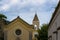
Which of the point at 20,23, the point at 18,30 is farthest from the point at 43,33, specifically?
the point at 18,30

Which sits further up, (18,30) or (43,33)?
(18,30)

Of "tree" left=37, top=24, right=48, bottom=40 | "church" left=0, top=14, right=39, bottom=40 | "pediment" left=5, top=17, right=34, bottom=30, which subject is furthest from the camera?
"church" left=0, top=14, right=39, bottom=40

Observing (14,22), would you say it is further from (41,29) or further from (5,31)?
(41,29)

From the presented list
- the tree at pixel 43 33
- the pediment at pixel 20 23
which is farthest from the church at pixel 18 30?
the tree at pixel 43 33

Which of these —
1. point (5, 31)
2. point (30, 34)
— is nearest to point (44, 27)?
point (30, 34)

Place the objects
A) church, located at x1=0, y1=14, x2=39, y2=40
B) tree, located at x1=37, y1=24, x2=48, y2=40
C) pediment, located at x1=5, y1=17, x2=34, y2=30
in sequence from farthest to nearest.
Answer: church, located at x1=0, y1=14, x2=39, y2=40
pediment, located at x1=5, y1=17, x2=34, y2=30
tree, located at x1=37, y1=24, x2=48, y2=40

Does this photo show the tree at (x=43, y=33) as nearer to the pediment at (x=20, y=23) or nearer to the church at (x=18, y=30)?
the pediment at (x=20, y=23)

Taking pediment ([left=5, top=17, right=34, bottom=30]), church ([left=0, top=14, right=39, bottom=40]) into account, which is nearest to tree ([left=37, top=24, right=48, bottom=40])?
pediment ([left=5, top=17, right=34, bottom=30])

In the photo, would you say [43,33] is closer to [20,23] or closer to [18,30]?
[20,23]

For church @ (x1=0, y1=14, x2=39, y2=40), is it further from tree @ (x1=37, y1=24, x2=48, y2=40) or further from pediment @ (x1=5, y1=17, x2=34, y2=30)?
tree @ (x1=37, y1=24, x2=48, y2=40)

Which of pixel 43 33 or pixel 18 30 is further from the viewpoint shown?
pixel 18 30

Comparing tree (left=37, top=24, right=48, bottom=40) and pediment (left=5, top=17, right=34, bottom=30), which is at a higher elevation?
pediment (left=5, top=17, right=34, bottom=30)

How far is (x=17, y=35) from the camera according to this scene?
→ 73.1m

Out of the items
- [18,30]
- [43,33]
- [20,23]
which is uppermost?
[20,23]
